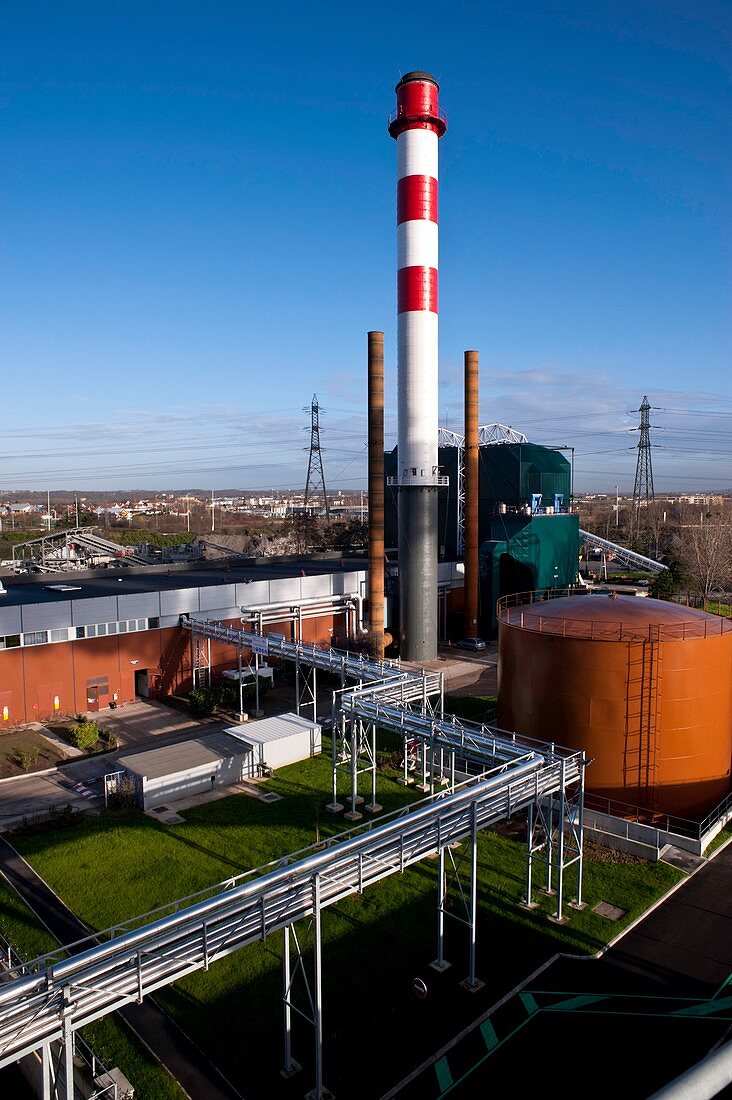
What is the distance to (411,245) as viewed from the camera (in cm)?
3691

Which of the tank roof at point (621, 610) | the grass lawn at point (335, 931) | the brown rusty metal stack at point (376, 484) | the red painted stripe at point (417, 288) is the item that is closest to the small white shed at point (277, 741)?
the grass lawn at point (335, 931)

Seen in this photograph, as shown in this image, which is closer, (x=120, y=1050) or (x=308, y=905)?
(x=308, y=905)

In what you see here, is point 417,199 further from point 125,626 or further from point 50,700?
point 50,700

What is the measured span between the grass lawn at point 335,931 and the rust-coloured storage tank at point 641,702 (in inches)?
129

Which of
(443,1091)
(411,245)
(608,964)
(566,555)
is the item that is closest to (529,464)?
(566,555)

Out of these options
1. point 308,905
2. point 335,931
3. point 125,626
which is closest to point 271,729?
point 125,626

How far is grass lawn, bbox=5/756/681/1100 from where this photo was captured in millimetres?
12875

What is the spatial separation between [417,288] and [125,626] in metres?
22.0

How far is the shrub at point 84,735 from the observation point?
2758 cm

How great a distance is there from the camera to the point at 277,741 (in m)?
26.1

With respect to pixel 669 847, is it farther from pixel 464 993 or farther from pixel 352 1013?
pixel 352 1013

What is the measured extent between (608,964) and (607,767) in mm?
7195

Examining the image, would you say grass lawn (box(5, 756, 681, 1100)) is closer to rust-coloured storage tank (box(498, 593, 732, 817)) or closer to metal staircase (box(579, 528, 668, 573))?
rust-coloured storage tank (box(498, 593, 732, 817))

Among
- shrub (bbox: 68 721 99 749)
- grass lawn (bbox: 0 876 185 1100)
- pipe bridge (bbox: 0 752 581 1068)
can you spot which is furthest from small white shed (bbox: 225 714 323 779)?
grass lawn (bbox: 0 876 185 1100)
